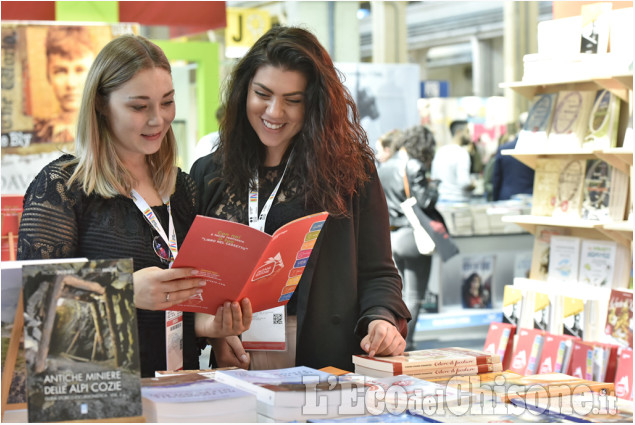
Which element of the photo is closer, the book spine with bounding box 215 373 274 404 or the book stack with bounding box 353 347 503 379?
the book spine with bounding box 215 373 274 404

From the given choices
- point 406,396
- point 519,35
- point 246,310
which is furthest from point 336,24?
point 406,396

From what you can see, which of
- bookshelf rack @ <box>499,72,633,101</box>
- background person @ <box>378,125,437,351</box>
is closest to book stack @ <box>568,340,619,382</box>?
bookshelf rack @ <box>499,72,633,101</box>

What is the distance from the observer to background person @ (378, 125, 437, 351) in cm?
613

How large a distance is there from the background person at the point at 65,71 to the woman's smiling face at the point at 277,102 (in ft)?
9.73

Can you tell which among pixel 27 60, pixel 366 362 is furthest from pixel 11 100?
pixel 366 362

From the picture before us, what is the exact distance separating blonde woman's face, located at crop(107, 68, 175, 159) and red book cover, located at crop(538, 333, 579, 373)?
3120 millimetres

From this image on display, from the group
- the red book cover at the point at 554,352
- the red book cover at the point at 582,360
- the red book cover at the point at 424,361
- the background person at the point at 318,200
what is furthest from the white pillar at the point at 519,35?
the red book cover at the point at 424,361

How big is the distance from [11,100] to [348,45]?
4.47 metres

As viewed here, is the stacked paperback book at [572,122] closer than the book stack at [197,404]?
No

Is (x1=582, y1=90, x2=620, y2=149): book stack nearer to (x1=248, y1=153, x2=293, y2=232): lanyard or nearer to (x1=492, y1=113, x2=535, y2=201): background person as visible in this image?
(x1=248, y1=153, x2=293, y2=232): lanyard

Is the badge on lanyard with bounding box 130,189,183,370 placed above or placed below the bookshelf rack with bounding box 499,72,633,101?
below

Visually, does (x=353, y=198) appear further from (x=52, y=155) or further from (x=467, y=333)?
(x=467, y=333)

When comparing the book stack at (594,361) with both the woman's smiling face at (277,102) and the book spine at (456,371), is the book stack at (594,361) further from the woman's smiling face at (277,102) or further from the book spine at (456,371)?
the woman's smiling face at (277,102)

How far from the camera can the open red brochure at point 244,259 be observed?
158 centimetres
